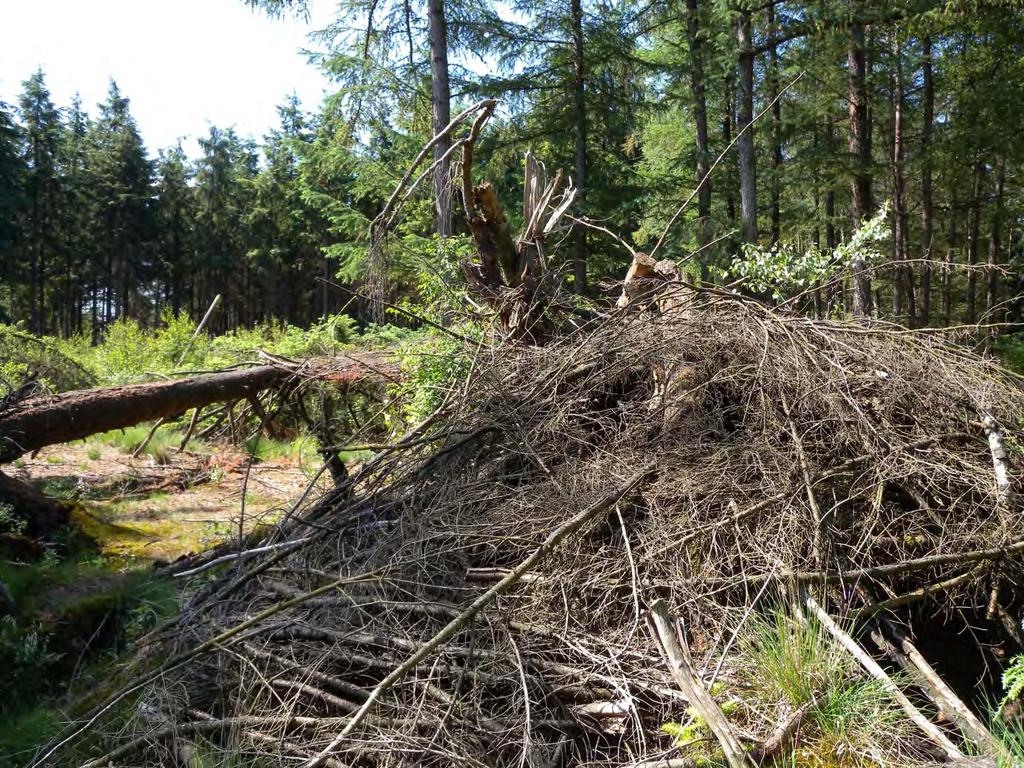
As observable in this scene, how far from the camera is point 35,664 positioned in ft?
13.1

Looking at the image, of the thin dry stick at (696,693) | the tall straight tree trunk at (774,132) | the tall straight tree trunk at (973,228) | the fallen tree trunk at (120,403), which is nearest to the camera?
the thin dry stick at (696,693)

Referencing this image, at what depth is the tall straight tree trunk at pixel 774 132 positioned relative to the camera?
12.6m

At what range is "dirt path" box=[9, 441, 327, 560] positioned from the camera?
574 centimetres

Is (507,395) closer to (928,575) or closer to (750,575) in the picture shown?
(750,575)

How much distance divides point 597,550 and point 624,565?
0.18m

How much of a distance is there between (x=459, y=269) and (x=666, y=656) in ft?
14.0

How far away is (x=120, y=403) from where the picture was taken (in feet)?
16.8

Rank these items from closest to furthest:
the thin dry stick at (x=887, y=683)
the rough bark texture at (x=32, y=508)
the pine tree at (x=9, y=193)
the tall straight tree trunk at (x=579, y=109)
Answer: the thin dry stick at (x=887, y=683) < the rough bark texture at (x=32, y=508) < the tall straight tree trunk at (x=579, y=109) < the pine tree at (x=9, y=193)

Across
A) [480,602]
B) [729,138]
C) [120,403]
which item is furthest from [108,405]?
[729,138]

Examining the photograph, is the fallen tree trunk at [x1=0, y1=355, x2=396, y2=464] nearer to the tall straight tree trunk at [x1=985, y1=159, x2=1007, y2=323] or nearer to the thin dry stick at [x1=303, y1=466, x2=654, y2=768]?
the thin dry stick at [x1=303, y1=466, x2=654, y2=768]

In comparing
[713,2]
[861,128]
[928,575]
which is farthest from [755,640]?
[713,2]

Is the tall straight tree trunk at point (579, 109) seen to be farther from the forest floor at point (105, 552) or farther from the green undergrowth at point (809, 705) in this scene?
the green undergrowth at point (809, 705)

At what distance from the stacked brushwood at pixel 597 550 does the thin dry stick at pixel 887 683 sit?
120 millimetres

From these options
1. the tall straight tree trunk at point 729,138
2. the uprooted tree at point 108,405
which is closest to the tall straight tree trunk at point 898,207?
the tall straight tree trunk at point 729,138
